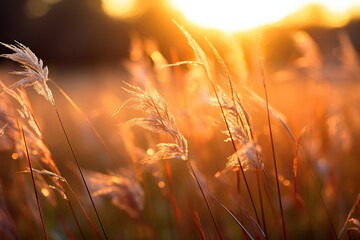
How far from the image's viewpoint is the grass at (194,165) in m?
1.43

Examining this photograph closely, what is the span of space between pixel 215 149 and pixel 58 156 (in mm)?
2541

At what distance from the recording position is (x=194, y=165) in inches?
94.9

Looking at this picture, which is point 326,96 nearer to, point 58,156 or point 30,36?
point 58,156

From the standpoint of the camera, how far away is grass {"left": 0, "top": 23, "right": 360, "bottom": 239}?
143 cm

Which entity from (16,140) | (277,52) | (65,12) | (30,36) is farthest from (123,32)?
(16,140)

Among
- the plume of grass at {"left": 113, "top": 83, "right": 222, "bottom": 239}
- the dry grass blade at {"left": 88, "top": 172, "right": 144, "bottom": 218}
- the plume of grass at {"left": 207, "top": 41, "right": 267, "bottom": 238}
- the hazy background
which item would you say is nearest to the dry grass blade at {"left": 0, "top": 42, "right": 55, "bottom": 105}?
the plume of grass at {"left": 113, "top": 83, "right": 222, "bottom": 239}

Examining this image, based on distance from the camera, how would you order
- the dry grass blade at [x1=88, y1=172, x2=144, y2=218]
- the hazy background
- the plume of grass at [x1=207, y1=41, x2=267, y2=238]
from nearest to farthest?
the plume of grass at [x1=207, y1=41, x2=267, y2=238] < the dry grass blade at [x1=88, y1=172, x2=144, y2=218] < the hazy background

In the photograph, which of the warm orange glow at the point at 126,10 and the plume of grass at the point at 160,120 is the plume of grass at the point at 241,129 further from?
the warm orange glow at the point at 126,10

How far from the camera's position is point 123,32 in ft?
103

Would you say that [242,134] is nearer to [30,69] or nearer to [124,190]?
[30,69]

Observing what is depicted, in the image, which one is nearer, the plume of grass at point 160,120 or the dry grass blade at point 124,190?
the plume of grass at point 160,120

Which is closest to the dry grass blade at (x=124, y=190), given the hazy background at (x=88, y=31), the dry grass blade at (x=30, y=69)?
the dry grass blade at (x=30, y=69)

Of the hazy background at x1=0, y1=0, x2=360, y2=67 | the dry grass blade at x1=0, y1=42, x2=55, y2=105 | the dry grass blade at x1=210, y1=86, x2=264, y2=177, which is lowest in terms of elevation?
the dry grass blade at x1=210, y1=86, x2=264, y2=177

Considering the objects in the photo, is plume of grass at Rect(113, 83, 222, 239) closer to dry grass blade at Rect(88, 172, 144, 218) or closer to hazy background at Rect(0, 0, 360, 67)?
dry grass blade at Rect(88, 172, 144, 218)
